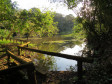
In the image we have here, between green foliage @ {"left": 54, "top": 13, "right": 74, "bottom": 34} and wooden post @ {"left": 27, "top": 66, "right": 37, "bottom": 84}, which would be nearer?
wooden post @ {"left": 27, "top": 66, "right": 37, "bottom": 84}

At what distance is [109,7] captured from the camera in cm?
461

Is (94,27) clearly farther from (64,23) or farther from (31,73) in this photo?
(64,23)

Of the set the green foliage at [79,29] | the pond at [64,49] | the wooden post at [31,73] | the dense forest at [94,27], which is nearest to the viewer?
the wooden post at [31,73]

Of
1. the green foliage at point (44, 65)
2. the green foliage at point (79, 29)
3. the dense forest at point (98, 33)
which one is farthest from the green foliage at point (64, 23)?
the dense forest at point (98, 33)

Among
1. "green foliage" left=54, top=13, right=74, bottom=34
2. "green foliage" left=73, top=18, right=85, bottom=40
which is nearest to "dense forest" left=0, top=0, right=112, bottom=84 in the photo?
"green foliage" left=73, top=18, right=85, bottom=40

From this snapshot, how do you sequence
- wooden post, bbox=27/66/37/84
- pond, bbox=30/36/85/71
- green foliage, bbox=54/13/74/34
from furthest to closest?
green foliage, bbox=54/13/74/34, pond, bbox=30/36/85/71, wooden post, bbox=27/66/37/84

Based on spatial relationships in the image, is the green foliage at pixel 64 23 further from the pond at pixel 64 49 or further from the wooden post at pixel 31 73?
the wooden post at pixel 31 73

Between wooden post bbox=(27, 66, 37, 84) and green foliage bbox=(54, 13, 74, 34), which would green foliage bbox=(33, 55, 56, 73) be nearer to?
wooden post bbox=(27, 66, 37, 84)

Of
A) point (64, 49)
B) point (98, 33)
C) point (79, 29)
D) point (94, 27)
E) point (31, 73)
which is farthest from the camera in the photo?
point (64, 49)

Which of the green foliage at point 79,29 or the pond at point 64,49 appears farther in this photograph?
the pond at point 64,49

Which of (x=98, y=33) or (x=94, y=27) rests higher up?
(x=94, y=27)

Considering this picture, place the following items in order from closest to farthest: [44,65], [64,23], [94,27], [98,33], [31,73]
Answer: [31,73], [98,33], [94,27], [44,65], [64,23]

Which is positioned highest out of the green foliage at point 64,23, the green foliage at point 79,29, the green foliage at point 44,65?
the green foliage at point 64,23

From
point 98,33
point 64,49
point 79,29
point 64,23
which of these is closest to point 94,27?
point 98,33
